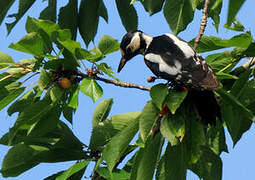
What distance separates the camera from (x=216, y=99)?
2428mm

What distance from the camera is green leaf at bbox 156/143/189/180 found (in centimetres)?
226

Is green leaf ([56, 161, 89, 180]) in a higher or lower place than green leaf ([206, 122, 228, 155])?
lower

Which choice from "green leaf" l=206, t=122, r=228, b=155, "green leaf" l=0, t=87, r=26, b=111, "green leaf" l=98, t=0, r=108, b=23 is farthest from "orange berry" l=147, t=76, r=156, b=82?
"green leaf" l=98, t=0, r=108, b=23

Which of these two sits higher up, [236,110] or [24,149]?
[236,110]

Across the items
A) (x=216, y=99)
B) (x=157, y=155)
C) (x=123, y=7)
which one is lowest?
(x=157, y=155)

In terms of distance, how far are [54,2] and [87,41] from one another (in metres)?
0.45

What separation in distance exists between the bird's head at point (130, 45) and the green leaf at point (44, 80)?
4.10 ft

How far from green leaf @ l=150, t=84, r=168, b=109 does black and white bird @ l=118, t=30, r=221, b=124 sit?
0.23 m

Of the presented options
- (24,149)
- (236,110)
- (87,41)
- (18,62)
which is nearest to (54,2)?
(87,41)

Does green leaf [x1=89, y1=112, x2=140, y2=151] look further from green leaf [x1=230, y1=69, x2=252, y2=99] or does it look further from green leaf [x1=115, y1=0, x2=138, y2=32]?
green leaf [x1=115, y1=0, x2=138, y2=32]

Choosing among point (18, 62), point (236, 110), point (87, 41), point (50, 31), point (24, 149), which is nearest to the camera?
point (236, 110)

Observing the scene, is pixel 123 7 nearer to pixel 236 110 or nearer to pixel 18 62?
pixel 18 62

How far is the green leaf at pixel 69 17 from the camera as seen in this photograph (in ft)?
10.9

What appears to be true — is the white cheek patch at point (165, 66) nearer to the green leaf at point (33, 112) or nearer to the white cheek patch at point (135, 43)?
the white cheek patch at point (135, 43)
